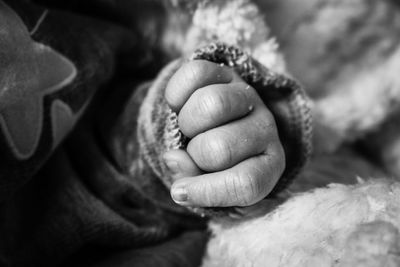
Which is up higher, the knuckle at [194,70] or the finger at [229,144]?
the knuckle at [194,70]

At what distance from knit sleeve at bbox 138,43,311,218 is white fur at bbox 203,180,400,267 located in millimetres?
57

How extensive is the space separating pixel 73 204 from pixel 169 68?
6.5 inches

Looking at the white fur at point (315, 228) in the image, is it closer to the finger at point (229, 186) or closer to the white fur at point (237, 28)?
the finger at point (229, 186)

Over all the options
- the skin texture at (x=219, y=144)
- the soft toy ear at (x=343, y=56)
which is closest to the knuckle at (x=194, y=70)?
the skin texture at (x=219, y=144)

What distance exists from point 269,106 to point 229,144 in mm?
114

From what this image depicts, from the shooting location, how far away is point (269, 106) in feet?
1.39

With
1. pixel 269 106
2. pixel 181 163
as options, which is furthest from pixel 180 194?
pixel 269 106

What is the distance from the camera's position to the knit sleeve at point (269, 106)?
15.5 inches

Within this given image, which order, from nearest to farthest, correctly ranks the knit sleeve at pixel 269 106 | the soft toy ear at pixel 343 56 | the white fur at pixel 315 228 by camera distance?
the white fur at pixel 315 228
the knit sleeve at pixel 269 106
the soft toy ear at pixel 343 56

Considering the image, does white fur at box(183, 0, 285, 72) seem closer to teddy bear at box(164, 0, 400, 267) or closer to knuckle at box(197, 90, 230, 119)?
teddy bear at box(164, 0, 400, 267)

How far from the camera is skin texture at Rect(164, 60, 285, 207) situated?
32 centimetres

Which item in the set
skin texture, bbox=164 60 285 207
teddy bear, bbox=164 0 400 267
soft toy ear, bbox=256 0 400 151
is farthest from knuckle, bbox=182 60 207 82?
soft toy ear, bbox=256 0 400 151

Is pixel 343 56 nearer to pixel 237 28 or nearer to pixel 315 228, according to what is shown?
pixel 237 28

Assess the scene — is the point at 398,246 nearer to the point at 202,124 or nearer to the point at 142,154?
the point at 202,124
